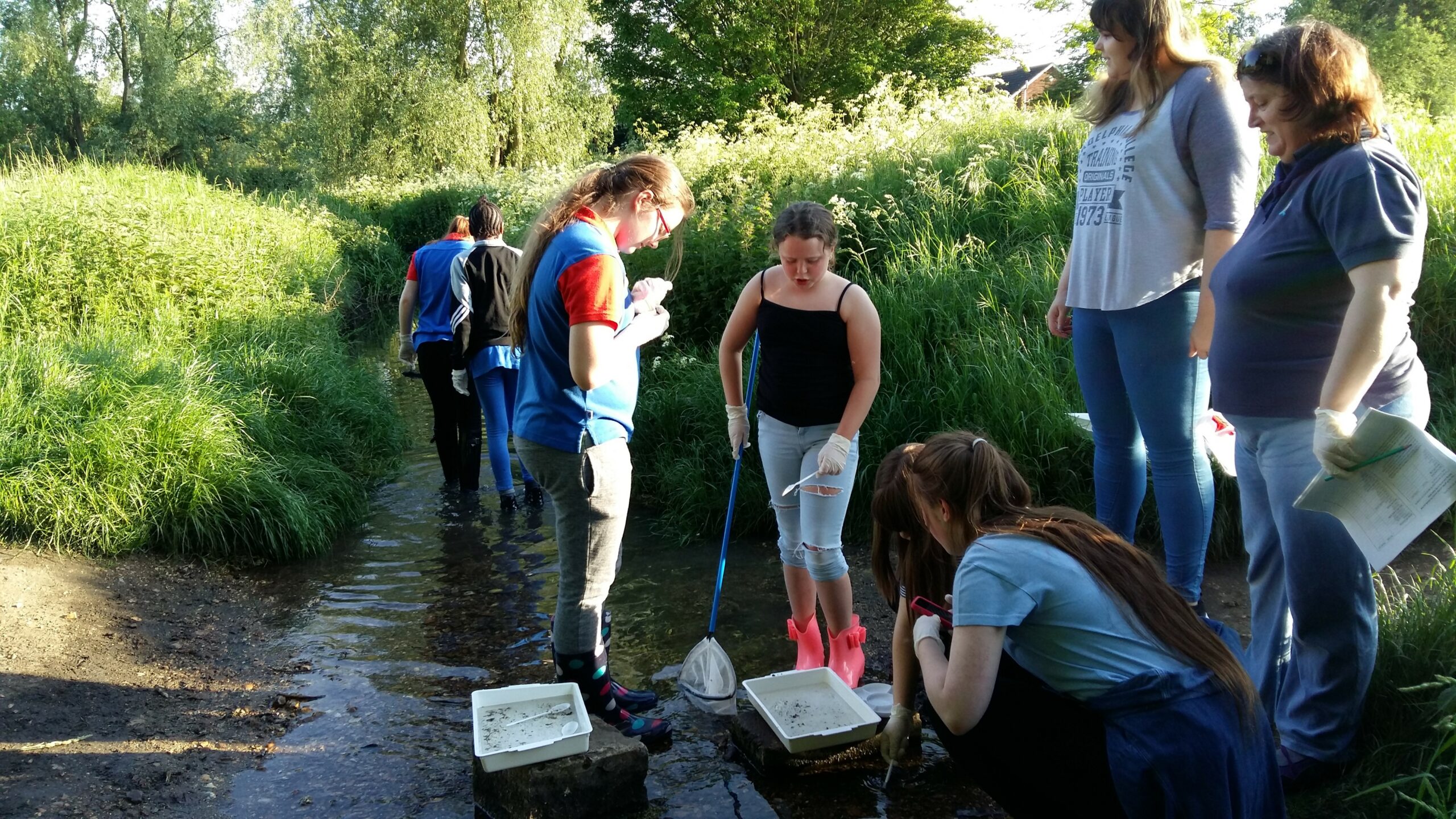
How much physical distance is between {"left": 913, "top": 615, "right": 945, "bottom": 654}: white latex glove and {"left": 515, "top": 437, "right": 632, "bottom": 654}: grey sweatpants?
1.02m

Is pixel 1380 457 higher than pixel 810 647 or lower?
higher

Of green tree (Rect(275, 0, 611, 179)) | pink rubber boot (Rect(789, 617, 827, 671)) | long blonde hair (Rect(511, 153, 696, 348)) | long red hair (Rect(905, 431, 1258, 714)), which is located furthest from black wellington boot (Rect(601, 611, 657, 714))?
green tree (Rect(275, 0, 611, 179))

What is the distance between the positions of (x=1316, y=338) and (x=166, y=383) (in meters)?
6.00

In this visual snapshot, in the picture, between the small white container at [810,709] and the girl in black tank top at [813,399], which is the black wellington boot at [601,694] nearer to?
the small white container at [810,709]

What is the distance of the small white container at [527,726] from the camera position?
2.81 m

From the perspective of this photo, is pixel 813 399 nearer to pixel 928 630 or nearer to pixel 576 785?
pixel 928 630

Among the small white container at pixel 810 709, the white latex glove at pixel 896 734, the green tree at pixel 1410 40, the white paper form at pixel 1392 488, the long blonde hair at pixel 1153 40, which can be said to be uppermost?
the green tree at pixel 1410 40

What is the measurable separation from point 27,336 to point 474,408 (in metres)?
3.22

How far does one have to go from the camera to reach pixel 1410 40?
1964 centimetres

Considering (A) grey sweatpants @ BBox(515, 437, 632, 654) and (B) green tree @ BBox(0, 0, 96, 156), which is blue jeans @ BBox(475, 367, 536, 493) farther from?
(B) green tree @ BBox(0, 0, 96, 156)

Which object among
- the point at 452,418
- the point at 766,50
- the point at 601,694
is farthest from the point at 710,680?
the point at 766,50

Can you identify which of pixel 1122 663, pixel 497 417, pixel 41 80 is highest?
pixel 41 80

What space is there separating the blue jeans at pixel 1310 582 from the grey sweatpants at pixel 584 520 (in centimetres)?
177

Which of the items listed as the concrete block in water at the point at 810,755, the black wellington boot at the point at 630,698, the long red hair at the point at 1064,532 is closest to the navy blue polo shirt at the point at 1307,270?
the long red hair at the point at 1064,532
